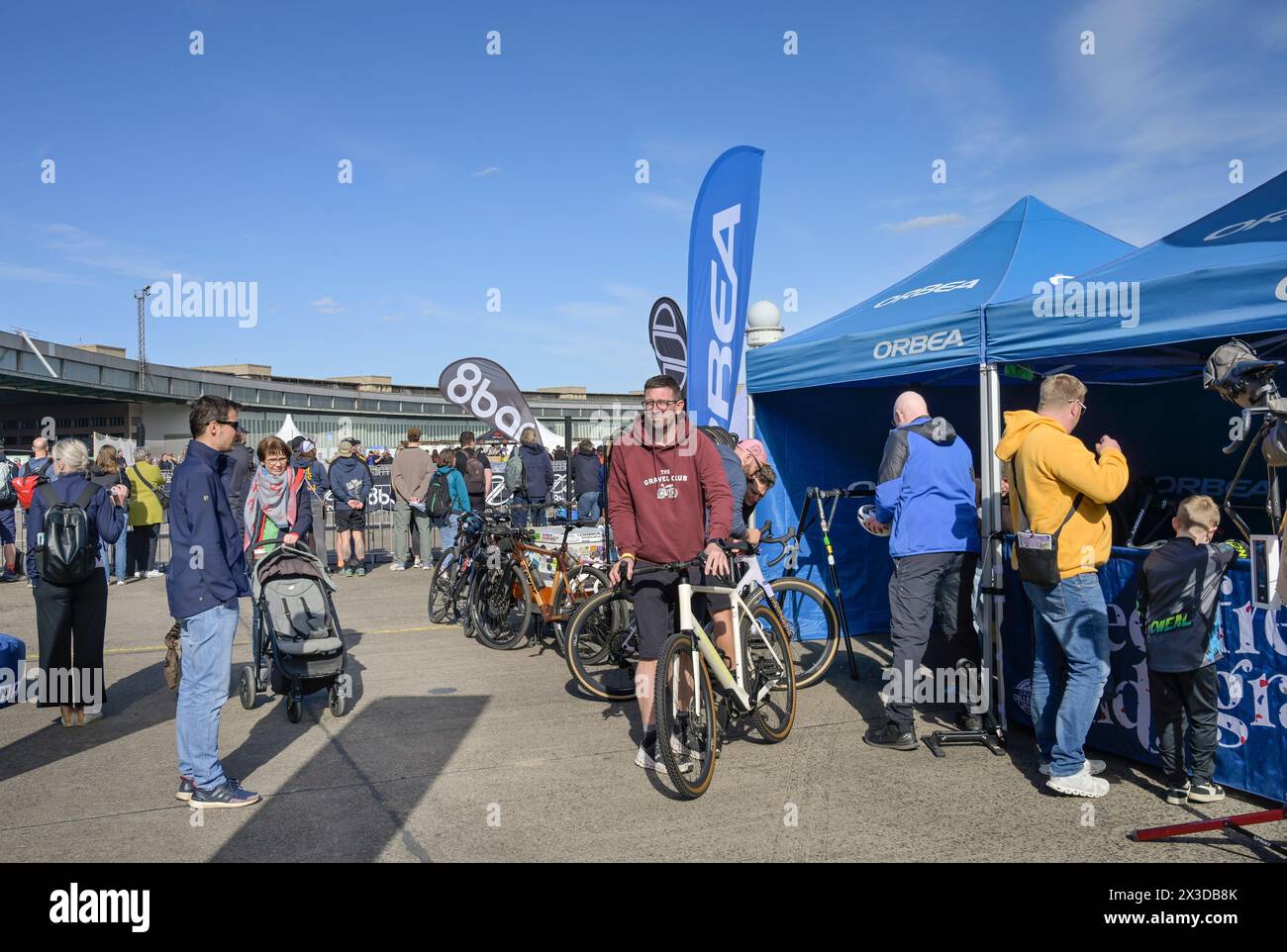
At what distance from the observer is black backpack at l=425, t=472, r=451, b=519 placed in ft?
40.5

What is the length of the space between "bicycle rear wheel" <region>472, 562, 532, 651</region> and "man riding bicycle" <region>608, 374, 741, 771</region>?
3.28 meters

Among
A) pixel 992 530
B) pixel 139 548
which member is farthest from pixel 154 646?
pixel 992 530

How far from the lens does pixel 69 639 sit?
6.07 meters

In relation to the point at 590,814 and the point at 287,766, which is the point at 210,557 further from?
the point at 590,814

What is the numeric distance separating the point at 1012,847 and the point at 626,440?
8.37ft

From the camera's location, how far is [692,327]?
326 inches

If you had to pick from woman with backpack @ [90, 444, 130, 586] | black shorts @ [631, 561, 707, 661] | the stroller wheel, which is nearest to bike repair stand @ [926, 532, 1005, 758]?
black shorts @ [631, 561, 707, 661]

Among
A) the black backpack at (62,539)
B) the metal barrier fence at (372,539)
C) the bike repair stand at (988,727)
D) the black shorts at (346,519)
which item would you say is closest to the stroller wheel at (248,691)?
the black backpack at (62,539)

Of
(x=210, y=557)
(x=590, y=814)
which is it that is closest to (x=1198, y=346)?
(x=590, y=814)

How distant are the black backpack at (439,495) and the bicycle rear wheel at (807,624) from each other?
5.83 meters

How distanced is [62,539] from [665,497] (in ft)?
12.0

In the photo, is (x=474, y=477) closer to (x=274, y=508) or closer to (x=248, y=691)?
(x=274, y=508)

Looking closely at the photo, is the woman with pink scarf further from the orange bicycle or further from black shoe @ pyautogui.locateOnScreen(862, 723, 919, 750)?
black shoe @ pyautogui.locateOnScreen(862, 723, 919, 750)

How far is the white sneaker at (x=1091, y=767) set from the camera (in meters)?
4.59
